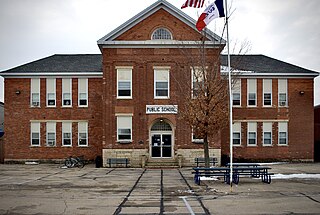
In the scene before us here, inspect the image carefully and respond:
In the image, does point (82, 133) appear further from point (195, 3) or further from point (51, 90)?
point (195, 3)

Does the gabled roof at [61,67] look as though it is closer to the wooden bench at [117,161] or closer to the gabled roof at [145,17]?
the gabled roof at [145,17]

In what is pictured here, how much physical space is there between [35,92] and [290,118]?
73.4ft

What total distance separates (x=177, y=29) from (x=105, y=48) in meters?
5.80

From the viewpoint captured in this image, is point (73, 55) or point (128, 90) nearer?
point (128, 90)

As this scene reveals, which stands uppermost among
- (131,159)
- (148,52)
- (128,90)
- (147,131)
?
(148,52)

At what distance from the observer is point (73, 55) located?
43.4 meters

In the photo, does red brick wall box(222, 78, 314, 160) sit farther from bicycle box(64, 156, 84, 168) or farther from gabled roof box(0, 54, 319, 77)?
bicycle box(64, 156, 84, 168)

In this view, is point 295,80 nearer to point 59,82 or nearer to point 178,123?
point 178,123

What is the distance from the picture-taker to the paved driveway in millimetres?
13414

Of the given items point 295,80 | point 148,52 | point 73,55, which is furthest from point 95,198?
point 73,55

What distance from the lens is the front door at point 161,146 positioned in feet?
111

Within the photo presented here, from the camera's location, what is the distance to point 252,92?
37406 millimetres

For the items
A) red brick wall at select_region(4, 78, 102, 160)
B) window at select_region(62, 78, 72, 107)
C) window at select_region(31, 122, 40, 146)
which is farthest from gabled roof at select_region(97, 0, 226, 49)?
window at select_region(31, 122, 40, 146)

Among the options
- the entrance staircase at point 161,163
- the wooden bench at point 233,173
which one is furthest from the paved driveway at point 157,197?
the entrance staircase at point 161,163
